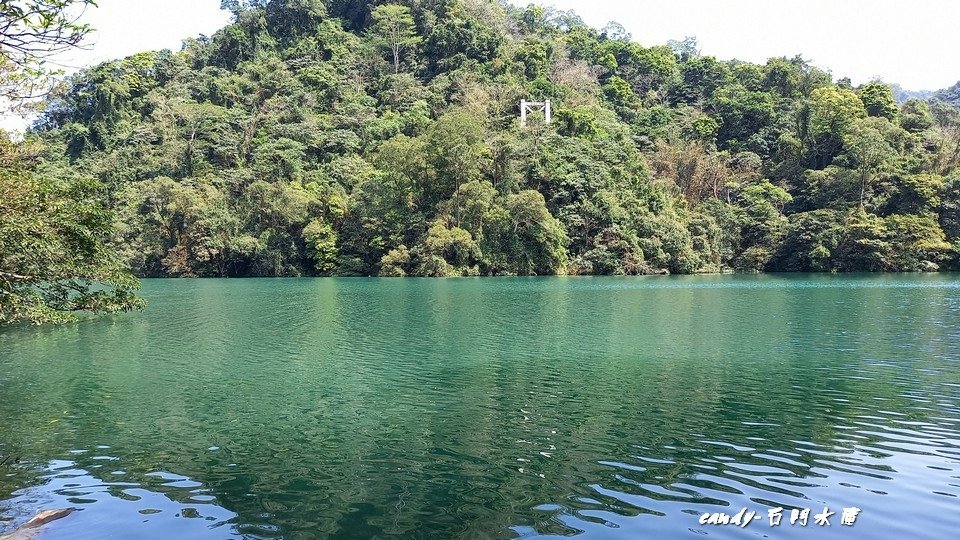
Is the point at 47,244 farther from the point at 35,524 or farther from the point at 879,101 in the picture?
the point at 879,101

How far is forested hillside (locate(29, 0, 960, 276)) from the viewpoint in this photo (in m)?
69.1

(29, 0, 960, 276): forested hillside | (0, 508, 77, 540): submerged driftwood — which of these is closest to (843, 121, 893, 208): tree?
(29, 0, 960, 276): forested hillside

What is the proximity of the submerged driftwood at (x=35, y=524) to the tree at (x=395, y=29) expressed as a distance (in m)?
95.1

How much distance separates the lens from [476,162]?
67.7 metres

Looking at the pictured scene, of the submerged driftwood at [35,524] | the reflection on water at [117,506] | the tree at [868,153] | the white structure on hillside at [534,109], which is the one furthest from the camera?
the white structure on hillside at [534,109]

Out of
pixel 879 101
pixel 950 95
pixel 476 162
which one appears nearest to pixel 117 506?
pixel 476 162

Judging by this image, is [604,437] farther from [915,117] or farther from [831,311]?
[915,117]

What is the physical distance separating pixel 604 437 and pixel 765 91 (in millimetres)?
98733

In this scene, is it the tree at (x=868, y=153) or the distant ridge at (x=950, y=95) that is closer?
the tree at (x=868, y=153)

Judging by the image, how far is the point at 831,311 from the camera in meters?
32.1

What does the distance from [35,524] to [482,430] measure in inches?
279

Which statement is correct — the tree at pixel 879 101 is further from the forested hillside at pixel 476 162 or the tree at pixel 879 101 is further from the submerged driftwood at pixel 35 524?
the submerged driftwood at pixel 35 524

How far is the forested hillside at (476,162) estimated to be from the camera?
6912 cm

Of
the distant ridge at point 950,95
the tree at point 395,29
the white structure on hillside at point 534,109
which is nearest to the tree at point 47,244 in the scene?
the white structure on hillside at point 534,109
